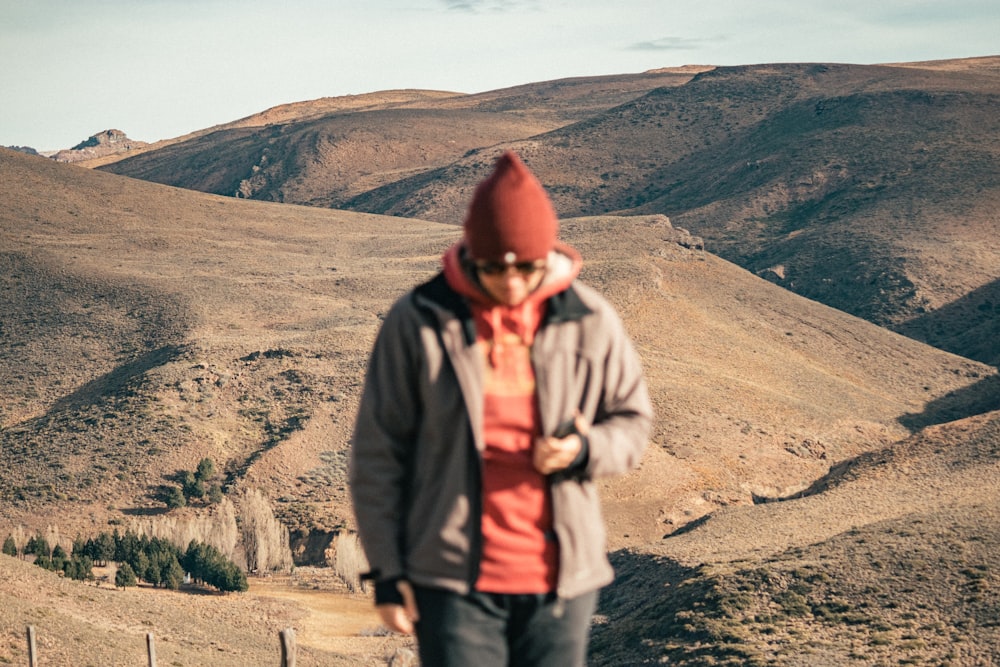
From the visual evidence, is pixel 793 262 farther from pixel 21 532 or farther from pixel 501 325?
pixel 501 325

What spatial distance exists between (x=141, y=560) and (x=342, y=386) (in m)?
14.7

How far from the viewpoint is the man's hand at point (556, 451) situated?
3.78 meters

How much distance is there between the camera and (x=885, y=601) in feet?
70.6

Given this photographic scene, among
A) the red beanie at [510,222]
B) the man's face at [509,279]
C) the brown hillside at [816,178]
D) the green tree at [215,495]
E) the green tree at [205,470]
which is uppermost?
the red beanie at [510,222]

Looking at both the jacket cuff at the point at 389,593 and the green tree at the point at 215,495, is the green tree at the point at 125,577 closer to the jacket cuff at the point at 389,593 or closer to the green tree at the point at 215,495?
the green tree at the point at 215,495

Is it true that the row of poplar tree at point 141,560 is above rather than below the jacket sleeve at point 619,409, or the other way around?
below

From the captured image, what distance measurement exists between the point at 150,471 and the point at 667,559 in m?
17.0

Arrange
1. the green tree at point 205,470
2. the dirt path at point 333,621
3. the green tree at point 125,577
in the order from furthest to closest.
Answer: the green tree at point 205,470 → the green tree at point 125,577 → the dirt path at point 333,621

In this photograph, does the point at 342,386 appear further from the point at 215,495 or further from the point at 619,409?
the point at 619,409

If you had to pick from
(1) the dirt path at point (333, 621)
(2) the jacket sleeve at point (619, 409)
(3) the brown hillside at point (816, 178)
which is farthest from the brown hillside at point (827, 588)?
(3) the brown hillside at point (816, 178)

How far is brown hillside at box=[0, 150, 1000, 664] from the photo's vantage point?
3106cm

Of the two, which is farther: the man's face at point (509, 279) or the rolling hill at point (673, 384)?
the rolling hill at point (673, 384)

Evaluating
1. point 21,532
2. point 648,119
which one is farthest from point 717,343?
point 648,119

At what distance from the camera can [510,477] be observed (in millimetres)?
3883
